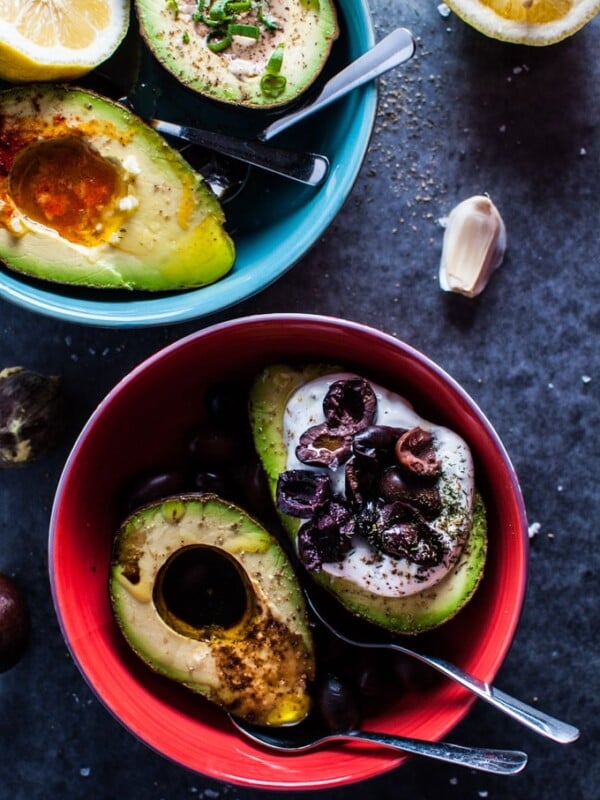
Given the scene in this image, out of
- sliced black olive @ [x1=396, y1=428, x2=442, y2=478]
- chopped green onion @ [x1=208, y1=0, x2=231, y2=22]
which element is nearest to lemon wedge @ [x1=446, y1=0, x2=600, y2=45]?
chopped green onion @ [x1=208, y1=0, x2=231, y2=22]

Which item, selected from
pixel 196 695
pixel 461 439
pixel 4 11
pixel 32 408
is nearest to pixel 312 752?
pixel 196 695

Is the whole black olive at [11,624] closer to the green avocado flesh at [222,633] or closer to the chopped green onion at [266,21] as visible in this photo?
the green avocado flesh at [222,633]

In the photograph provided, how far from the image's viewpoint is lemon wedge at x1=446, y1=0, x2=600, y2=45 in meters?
1.10

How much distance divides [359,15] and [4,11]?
0.39 meters

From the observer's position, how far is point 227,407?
107 centimetres

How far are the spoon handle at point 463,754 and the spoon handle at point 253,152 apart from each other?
0.63 metres

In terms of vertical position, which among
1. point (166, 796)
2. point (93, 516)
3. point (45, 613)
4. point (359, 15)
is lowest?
point (166, 796)

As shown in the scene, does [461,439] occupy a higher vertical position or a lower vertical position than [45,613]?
higher

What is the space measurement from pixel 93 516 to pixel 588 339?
0.66 m

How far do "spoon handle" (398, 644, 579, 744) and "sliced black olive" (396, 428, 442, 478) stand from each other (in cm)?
21

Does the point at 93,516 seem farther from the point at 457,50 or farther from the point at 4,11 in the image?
the point at 457,50

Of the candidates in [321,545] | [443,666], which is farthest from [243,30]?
[443,666]

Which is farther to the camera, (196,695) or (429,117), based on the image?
(429,117)

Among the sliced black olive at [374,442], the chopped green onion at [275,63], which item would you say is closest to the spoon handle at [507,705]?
the sliced black olive at [374,442]
